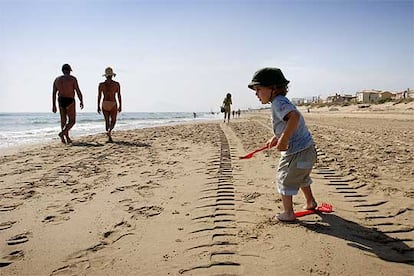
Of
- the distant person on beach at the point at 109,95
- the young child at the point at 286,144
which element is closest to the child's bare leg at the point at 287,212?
the young child at the point at 286,144

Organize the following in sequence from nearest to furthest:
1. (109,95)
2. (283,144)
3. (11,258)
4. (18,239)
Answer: (11,258), (18,239), (283,144), (109,95)

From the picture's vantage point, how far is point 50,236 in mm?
2666

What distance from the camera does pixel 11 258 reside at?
231cm

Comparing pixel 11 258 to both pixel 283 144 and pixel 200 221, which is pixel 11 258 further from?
pixel 283 144

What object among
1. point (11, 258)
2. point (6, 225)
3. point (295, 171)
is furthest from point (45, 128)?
point (295, 171)

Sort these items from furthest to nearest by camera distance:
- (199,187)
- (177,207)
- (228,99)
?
(228,99), (199,187), (177,207)

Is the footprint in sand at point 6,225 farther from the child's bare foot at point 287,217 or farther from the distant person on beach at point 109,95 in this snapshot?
the distant person on beach at point 109,95

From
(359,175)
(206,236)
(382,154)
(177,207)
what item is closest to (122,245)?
(206,236)

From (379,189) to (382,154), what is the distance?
241cm

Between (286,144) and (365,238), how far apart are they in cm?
95

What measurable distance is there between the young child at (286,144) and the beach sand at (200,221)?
29 cm

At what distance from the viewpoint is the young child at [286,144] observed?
2.83 meters


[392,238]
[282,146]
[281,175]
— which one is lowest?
[392,238]

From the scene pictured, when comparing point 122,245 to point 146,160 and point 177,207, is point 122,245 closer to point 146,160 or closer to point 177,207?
point 177,207
